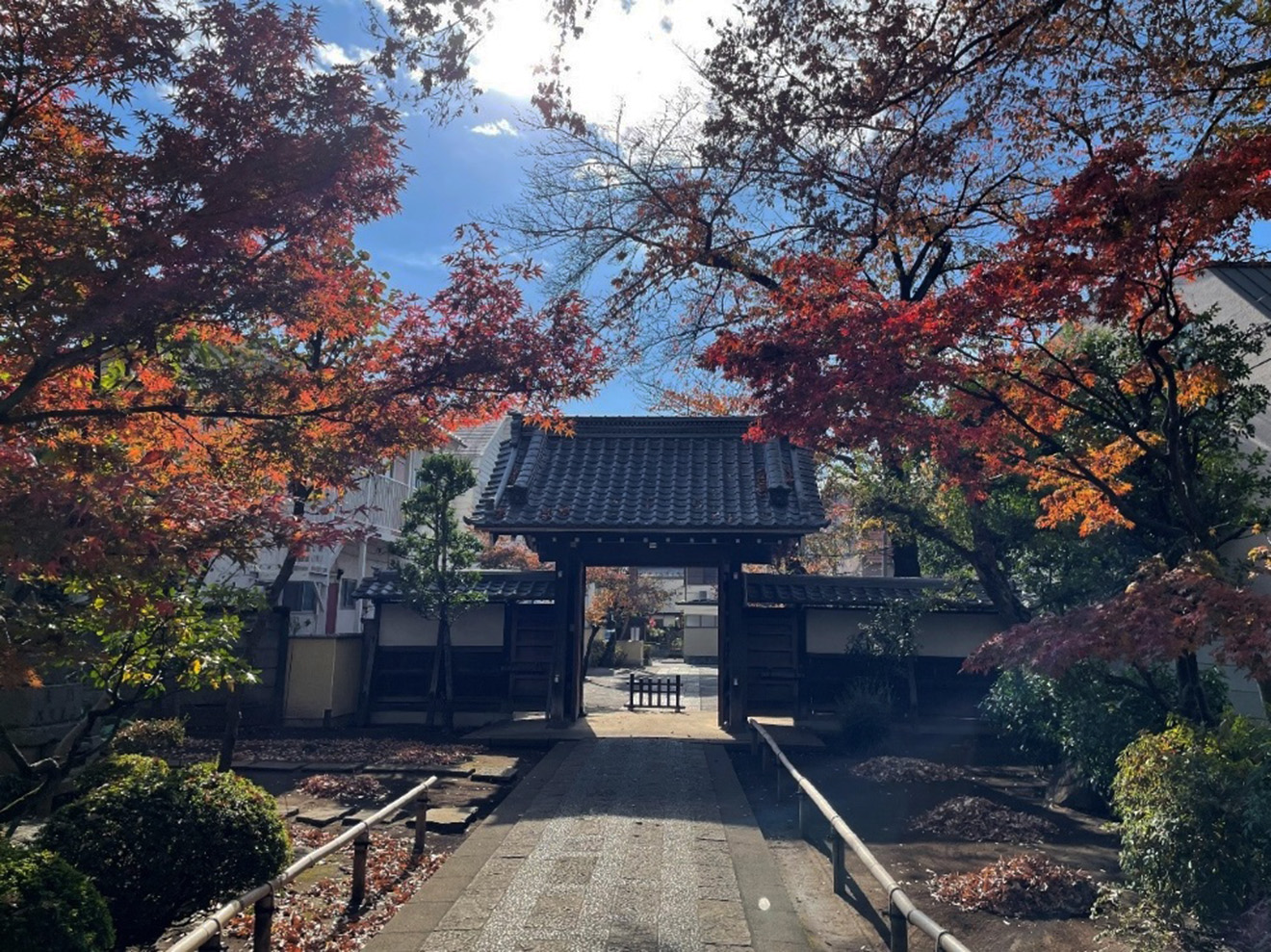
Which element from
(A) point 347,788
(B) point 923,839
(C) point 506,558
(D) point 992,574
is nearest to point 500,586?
(A) point 347,788

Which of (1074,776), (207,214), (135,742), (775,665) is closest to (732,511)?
(775,665)

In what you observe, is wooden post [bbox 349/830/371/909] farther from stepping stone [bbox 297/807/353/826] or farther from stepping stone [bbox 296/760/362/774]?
stepping stone [bbox 296/760/362/774]

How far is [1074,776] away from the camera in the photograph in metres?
10.5

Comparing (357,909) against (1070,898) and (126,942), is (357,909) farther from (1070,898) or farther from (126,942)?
(1070,898)

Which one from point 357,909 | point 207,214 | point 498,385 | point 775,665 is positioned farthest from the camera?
point 775,665

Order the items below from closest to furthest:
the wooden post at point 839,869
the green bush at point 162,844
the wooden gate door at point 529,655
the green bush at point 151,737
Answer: the green bush at point 162,844, the wooden post at point 839,869, the green bush at point 151,737, the wooden gate door at point 529,655

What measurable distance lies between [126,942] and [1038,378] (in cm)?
833

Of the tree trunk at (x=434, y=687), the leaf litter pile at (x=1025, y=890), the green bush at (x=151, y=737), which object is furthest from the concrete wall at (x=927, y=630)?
the green bush at (x=151, y=737)

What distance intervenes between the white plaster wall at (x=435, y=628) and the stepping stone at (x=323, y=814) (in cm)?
639

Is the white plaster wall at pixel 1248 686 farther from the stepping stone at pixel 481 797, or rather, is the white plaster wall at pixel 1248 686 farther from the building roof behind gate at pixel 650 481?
the stepping stone at pixel 481 797

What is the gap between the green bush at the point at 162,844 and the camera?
5.11m

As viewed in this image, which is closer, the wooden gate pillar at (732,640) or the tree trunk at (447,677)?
the wooden gate pillar at (732,640)

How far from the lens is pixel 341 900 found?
6.66m

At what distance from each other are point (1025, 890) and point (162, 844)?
20.1ft
